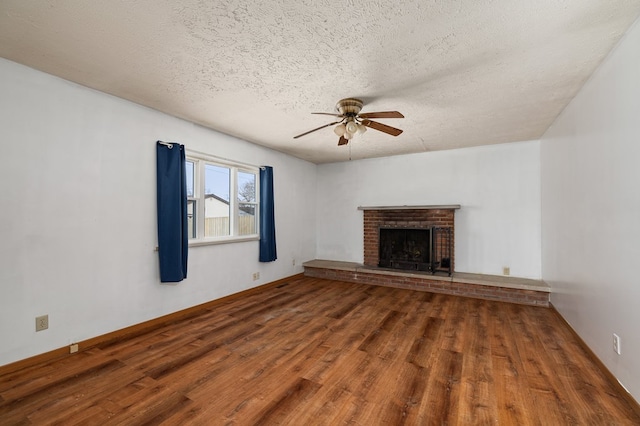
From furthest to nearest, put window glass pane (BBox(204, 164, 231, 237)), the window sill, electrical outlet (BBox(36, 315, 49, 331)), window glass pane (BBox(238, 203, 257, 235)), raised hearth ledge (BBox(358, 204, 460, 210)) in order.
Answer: raised hearth ledge (BBox(358, 204, 460, 210)) < window glass pane (BBox(238, 203, 257, 235)) < window glass pane (BBox(204, 164, 231, 237)) < the window sill < electrical outlet (BBox(36, 315, 49, 331))

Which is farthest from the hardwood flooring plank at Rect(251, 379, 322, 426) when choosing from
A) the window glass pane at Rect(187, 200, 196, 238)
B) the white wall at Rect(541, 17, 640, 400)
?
the window glass pane at Rect(187, 200, 196, 238)

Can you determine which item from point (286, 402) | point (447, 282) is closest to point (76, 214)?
point (286, 402)

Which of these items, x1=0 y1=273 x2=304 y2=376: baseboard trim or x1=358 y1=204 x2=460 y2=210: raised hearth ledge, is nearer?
x1=0 y1=273 x2=304 y2=376: baseboard trim

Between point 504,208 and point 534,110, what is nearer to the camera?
point 534,110

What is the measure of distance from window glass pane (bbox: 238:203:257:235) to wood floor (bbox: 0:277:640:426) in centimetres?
153

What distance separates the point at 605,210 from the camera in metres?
2.09

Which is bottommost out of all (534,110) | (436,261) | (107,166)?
(436,261)

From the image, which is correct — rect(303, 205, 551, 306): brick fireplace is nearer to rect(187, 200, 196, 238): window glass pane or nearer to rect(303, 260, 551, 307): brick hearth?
rect(303, 260, 551, 307): brick hearth

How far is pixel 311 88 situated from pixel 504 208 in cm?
386

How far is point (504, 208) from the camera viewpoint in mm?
4488

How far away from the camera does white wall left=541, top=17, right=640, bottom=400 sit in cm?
175

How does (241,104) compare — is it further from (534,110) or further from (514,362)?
(514,362)

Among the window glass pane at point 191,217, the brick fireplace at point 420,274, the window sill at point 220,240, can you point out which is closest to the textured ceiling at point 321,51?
the window glass pane at point 191,217

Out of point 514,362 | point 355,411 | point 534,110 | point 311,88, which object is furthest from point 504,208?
point 355,411
